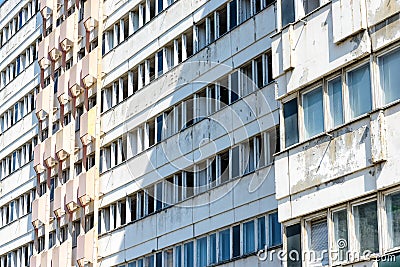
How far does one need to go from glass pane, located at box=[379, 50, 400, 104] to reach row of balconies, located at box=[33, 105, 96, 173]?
82.6 ft

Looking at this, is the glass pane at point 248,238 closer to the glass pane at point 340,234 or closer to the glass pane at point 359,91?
the glass pane at point 340,234

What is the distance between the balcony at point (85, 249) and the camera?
45188mm

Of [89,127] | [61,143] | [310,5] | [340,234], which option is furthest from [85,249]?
[340,234]

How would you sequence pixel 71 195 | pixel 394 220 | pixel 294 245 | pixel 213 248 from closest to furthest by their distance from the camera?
pixel 394 220, pixel 294 245, pixel 213 248, pixel 71 195

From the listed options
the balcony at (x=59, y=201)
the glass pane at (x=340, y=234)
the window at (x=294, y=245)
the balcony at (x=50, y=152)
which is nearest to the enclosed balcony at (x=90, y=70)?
the balcony at (x=50, y=152)

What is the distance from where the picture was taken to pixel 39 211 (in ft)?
170

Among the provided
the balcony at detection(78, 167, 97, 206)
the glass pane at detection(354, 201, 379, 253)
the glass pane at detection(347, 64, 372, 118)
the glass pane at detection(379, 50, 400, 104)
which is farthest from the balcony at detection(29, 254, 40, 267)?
the glass pane at detection(379, 50, 400, 104)

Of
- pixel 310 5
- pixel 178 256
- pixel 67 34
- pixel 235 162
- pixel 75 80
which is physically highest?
pixel 67 34

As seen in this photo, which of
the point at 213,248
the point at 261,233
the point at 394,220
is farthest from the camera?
the point at 213,248

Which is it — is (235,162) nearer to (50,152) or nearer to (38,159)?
(50,152)

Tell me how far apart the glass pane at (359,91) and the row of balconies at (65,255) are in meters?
23.2

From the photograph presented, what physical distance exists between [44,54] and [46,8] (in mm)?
2603

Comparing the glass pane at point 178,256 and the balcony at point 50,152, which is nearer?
the glass pane at point 178,256

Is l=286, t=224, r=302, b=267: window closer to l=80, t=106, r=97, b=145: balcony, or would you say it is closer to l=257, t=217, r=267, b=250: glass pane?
l=257, t=217, r=267, b=250: glass pane
